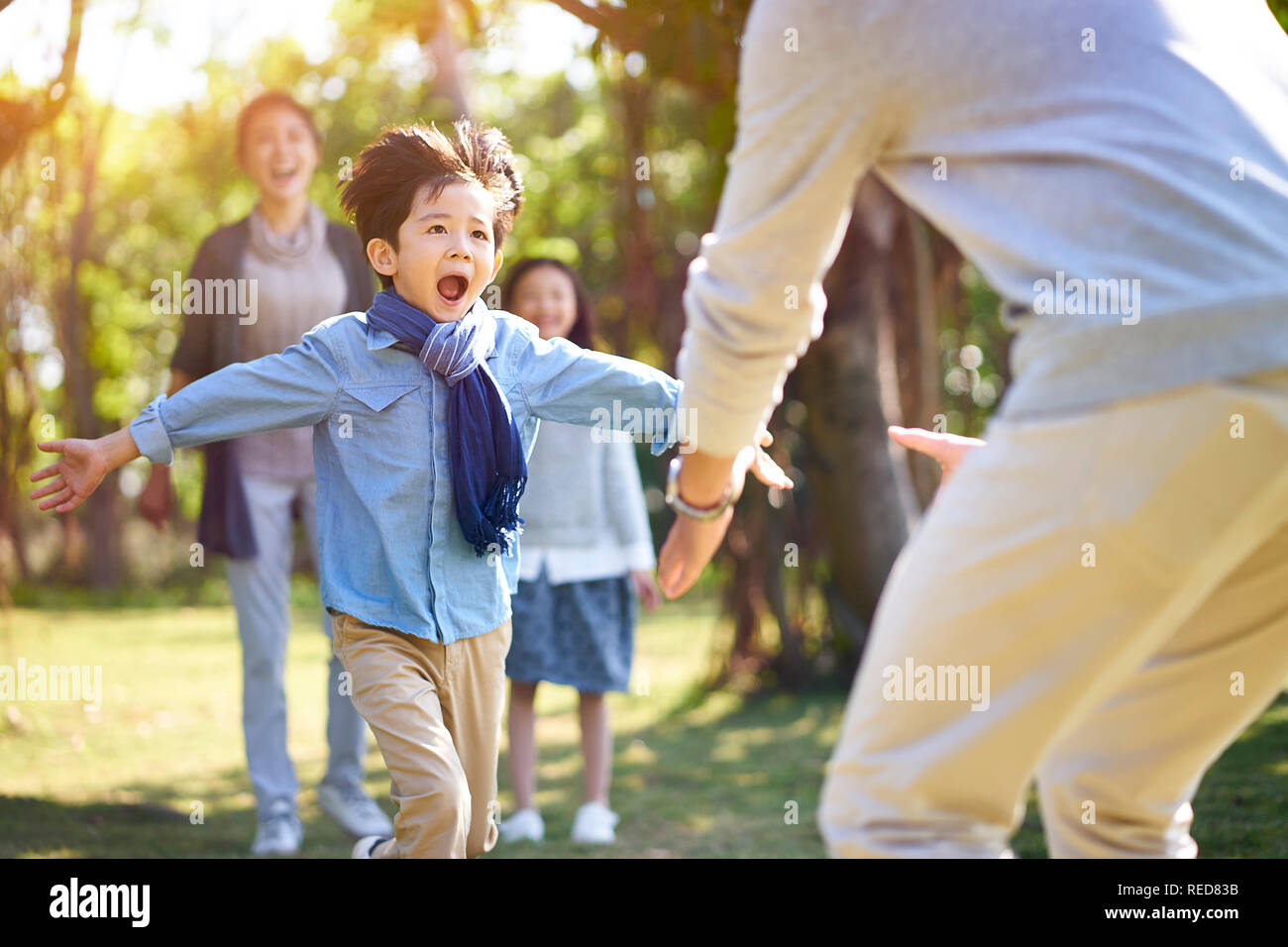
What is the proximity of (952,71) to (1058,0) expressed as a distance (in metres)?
0.15

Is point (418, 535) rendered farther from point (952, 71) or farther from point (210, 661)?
point (210, 661)

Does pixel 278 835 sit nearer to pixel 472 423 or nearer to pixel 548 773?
pixel 548 773

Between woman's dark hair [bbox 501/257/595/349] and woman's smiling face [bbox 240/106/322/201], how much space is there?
78 centimetres

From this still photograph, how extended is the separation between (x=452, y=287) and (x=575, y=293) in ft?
5.84

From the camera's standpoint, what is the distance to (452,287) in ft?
8.95

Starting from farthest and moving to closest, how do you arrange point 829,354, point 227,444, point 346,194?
point 829,354 < point 227,444 < point 346,194

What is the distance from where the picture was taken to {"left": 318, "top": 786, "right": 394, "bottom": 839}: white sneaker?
161 inches

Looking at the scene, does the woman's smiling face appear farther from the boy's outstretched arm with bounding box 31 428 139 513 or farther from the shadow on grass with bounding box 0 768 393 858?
the shadow on grass with bounding box 0 768 393 858

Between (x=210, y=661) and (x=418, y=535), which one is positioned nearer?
(x=418, y=535)

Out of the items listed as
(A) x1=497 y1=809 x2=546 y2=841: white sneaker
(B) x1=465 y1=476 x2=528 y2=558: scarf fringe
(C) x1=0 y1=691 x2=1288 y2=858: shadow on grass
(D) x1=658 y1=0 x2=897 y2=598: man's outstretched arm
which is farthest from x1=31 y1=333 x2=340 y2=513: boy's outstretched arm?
(A) x1=497 y1=809 x2=546 y2=841: white sneaker

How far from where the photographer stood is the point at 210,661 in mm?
8961
